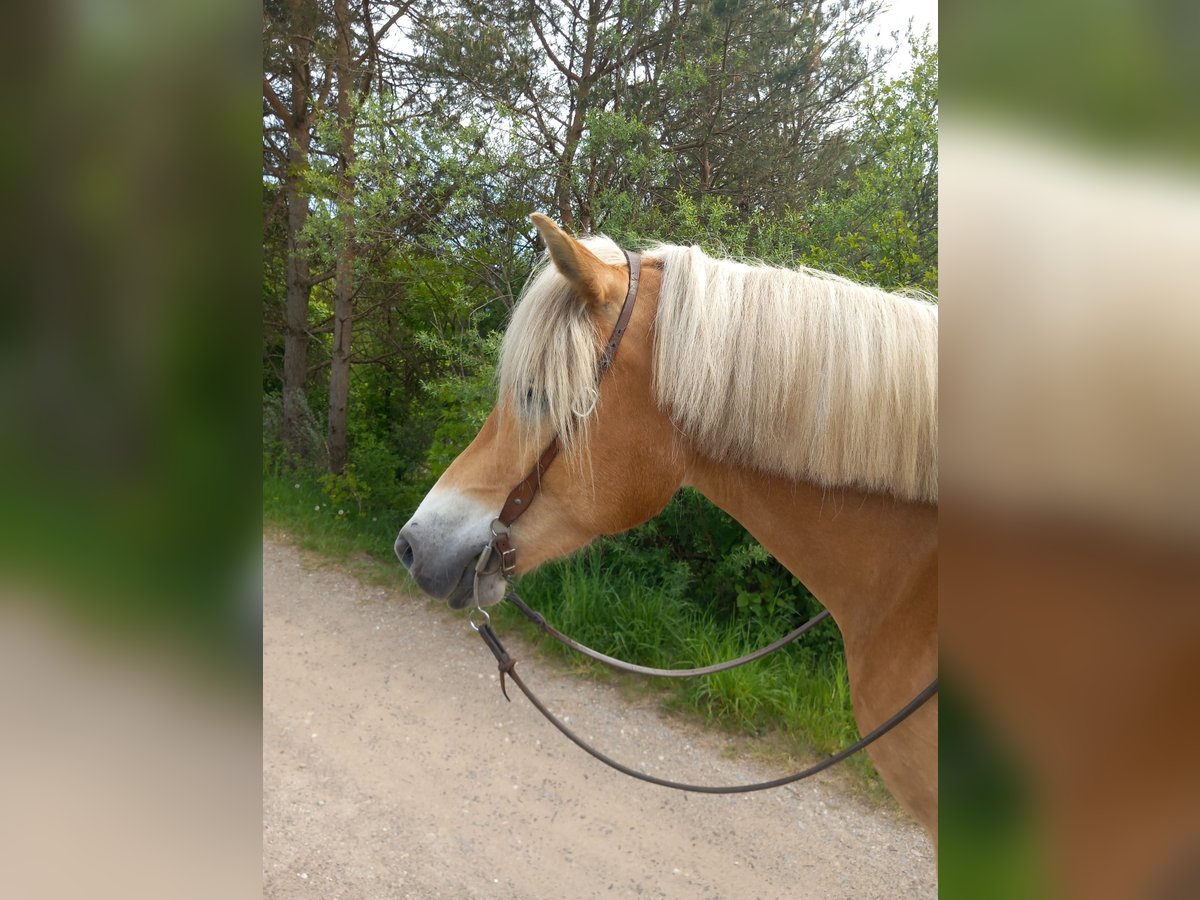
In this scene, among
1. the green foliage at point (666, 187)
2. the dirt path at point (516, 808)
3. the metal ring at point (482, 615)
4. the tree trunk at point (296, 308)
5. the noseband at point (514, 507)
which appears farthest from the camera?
the tree trunk at point (296, 308)

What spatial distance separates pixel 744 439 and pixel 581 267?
0.54 metres

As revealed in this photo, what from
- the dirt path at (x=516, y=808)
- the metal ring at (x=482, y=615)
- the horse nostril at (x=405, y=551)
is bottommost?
the dirt path at (x=516, y=808)

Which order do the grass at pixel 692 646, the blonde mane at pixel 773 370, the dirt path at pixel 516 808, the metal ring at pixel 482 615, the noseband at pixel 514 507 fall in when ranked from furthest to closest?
the grass at pixel 692 646 → the dirt path at pixel 516 808 → the metal ring at pixel 482 615 → the noseband at pixel 514 507 → the blonde mane at pixel 773 370

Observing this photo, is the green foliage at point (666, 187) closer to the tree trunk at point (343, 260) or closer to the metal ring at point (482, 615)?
the tree trunk at point (343, 260)

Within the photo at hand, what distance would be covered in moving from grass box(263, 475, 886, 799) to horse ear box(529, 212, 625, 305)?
2.56 m

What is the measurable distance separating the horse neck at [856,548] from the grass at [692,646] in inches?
79.7

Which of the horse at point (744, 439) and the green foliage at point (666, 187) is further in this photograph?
the green foliage at point (666, 187)

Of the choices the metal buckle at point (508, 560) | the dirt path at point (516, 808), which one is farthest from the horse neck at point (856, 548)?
the dirt path at point (516, 808)

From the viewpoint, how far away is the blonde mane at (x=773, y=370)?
4.88 feet

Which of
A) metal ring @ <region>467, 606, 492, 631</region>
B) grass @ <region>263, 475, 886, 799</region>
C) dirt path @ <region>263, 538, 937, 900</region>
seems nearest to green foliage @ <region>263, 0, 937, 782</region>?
grass @ <region>263, 475, 886, 799</region>
